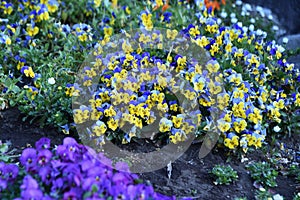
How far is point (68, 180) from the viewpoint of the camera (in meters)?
2.40

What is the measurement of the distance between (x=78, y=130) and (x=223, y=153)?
1133 millimetres

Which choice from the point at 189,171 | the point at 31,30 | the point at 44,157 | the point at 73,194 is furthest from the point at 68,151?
the point at 31,30

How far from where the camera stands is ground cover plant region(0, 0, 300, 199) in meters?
3.85

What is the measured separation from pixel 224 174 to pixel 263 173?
32 centimetres

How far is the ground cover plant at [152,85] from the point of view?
3850 millimetres

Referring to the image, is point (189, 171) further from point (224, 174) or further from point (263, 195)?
point (263, 195)

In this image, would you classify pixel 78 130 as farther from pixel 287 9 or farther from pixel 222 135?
pixel 287 9

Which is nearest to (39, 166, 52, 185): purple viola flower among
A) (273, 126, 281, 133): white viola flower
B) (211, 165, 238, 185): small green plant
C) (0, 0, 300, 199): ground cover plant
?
(0, 0, 300, 199): ground cover plant

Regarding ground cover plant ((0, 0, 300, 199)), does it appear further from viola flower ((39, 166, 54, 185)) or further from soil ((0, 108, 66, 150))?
viola flower ((39, 166, 54, 185))

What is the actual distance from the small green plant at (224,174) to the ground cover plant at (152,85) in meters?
0.02

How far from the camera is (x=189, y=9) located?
19.4 ft

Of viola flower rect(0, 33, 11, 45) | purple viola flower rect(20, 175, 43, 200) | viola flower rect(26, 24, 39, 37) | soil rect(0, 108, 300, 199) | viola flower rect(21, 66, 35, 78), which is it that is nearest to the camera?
purple viola flower rect(20, 175, 43, 200)

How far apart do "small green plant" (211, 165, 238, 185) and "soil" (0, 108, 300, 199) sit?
33mm

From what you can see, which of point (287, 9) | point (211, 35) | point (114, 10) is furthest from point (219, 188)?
point (287, 9)
